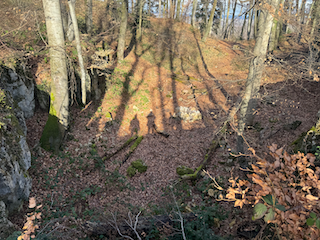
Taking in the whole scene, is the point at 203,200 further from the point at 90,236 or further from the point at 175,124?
the point at 175,124

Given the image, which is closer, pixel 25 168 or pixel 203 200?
pixel 25 168

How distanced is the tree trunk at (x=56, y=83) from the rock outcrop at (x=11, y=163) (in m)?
1.13

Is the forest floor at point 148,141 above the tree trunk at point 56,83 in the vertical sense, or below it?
below

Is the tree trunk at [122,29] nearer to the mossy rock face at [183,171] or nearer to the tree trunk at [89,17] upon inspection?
the tree trunk at [89,17]

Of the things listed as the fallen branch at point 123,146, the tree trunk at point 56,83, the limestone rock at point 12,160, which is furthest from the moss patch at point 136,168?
the limestone rock at point 12,160

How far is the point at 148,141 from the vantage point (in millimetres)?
10648

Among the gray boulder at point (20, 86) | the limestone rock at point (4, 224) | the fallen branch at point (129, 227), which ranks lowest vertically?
the fallen branch at point (129, 227)

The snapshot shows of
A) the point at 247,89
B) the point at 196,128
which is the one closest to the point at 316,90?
the point at 196,128

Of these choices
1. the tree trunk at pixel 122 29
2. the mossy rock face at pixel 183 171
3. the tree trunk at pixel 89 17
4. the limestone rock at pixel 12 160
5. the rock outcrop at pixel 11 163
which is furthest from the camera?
the tree trunk at pixel 122 29

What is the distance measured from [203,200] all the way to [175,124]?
6.12 meters

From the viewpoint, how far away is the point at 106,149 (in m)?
9.29

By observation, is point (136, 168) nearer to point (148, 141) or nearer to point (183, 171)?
point (183, 171)

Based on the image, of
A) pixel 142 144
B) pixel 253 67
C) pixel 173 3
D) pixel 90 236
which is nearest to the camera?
pixel 90 236

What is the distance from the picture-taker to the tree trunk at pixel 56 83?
7043 millimetres
